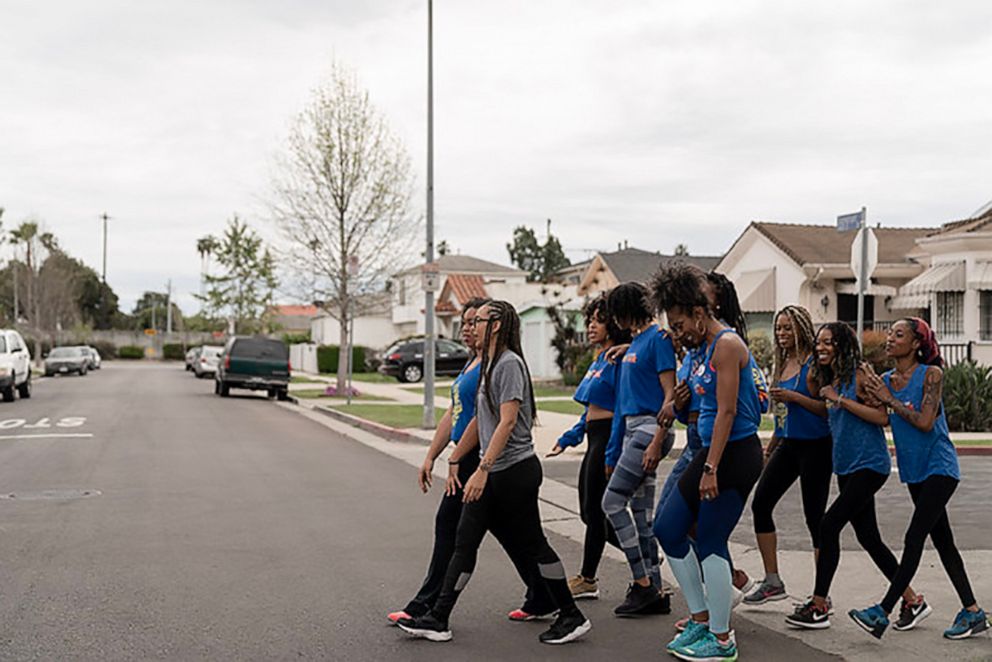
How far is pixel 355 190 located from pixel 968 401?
62.4ft

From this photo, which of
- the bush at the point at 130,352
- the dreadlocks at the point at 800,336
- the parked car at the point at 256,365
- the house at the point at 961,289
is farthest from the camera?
the bush at the point at 130,352

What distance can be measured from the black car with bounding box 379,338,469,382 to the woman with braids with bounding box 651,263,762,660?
34863mm

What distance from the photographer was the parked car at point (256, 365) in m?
33.8

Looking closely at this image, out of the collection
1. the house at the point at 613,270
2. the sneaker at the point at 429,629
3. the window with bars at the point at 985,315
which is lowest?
the sneaker at the point at 429,629

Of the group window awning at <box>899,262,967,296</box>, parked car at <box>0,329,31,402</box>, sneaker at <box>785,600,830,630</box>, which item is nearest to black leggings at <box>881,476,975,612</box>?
sneaker at <box>785,600,830,630</box>

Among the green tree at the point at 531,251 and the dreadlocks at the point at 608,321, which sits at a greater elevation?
the green tree at the point at 531,251

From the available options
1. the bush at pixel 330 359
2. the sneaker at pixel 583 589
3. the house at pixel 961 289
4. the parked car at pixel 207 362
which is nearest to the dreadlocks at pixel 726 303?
the sneaker at pixel 583 589

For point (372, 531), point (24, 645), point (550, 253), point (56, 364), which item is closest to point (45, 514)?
point (372, 531)

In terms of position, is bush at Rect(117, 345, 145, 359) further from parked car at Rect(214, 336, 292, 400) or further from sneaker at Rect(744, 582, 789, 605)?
sneaker at Rect(744, 582, 789, 605)

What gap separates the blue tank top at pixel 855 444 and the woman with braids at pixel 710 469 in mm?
761

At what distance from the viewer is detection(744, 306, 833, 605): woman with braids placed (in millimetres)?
6695

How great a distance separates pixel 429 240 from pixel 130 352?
78509 millimetres


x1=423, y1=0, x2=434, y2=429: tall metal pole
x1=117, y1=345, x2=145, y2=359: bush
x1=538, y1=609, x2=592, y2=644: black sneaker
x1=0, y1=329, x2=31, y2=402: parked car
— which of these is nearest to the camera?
x1=538, y1=609, x2=592, y2=644: black sneaker

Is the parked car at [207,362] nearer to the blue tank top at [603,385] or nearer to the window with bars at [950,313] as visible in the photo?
the window with bars at [950,313]
